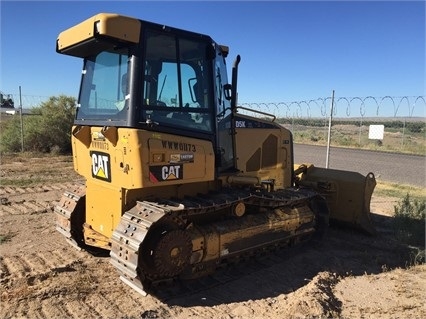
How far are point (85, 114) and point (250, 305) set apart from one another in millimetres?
3126

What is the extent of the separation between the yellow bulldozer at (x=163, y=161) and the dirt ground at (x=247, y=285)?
29 centimetres

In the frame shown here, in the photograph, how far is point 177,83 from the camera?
184 inches

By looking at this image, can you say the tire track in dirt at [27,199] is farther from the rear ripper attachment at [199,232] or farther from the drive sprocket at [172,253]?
the drive sprocket at [172,253]

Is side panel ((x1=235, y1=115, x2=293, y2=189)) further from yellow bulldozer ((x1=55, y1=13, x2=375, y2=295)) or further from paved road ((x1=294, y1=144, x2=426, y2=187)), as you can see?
paved road ((x1=294, y1=144, x2=426, y2=187))

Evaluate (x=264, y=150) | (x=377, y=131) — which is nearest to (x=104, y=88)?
(x=264, y=150)

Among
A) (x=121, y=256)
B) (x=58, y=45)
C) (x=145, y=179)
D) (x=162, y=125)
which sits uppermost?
(x=58, y=45)

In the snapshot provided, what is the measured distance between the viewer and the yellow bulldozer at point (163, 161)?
4270 mm

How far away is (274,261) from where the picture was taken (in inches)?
227

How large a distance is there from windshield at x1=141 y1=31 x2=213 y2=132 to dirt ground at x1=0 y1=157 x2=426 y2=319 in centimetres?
202

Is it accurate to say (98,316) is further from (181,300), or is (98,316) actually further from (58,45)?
(58,45)

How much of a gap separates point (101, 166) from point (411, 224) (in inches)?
223

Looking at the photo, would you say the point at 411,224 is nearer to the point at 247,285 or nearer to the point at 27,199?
the point at 247,285

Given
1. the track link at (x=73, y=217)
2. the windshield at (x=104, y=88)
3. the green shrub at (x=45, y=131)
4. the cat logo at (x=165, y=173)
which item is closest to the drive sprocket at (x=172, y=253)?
the cat logo at (x=165, y=173)

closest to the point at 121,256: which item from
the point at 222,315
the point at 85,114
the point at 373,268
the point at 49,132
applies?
the point at 222,315
